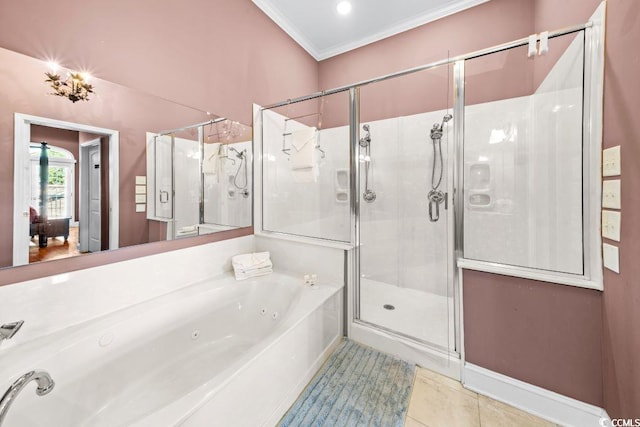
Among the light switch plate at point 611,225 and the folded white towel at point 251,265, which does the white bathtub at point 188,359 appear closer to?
the folded white towel at point 251,265

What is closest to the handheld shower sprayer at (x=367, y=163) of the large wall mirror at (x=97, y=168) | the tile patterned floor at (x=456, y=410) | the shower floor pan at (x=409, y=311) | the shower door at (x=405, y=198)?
the shower door at (x=405, y=198)

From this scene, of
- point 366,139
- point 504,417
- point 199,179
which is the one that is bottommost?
point 504,417

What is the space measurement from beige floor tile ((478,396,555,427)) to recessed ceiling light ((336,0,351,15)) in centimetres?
337

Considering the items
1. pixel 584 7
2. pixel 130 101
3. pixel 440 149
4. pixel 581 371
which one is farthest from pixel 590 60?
pixel 130 101

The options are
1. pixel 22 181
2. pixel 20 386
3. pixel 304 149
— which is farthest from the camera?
pixel 304 149

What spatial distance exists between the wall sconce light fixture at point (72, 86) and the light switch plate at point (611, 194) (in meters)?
2.72

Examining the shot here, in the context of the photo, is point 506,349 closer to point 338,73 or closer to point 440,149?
point 440,149

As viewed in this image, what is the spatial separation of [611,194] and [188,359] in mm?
2532

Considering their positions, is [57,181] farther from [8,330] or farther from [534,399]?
[534,399]

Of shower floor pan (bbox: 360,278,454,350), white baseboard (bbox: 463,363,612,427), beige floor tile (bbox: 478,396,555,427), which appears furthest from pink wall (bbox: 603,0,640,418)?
shower floor pan (bbox: 360,278,454,350)

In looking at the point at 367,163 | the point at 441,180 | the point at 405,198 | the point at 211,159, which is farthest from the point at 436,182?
the point at 211,159

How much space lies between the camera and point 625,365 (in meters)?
1.05

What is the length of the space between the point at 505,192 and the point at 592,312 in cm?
100

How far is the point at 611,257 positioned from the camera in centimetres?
112
